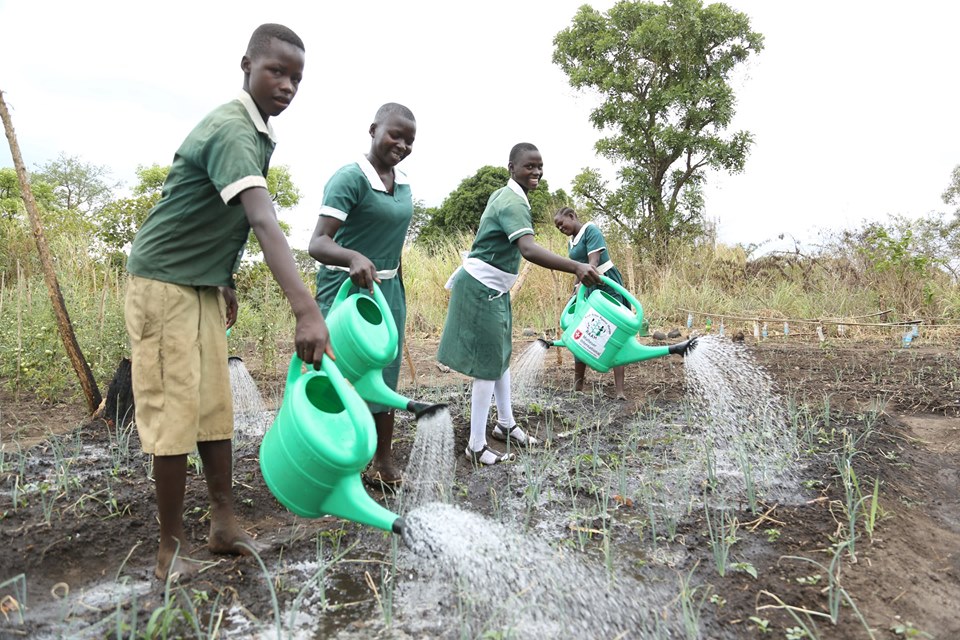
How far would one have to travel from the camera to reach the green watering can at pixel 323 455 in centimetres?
162

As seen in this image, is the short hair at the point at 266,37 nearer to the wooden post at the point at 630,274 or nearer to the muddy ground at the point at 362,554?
the muddy ground at the point at 362,554

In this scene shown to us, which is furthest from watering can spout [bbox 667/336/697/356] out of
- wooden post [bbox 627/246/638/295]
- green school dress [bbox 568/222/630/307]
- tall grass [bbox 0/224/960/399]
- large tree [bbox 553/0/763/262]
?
large tree [bbox 553/0/763/262]

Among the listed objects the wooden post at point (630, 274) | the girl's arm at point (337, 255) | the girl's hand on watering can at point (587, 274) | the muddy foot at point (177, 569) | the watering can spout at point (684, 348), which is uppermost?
the girl's arm at point (337, 255)

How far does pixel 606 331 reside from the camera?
3381 mm

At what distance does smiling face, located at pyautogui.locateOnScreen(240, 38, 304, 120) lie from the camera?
6.36 ft

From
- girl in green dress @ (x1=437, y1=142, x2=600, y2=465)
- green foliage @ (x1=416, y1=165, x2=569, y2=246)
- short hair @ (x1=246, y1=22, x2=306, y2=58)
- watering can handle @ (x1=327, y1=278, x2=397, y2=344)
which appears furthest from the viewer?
green foliage @ (x1=416, y1=165, x2=569, y2=246)

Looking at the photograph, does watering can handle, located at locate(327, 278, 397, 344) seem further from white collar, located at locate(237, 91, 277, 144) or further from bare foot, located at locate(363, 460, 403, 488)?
bare foot, located at locate(363, 460, 403, 488)

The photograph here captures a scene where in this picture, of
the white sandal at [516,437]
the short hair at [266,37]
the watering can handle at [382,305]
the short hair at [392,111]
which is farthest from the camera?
the white sandal at [516,437]

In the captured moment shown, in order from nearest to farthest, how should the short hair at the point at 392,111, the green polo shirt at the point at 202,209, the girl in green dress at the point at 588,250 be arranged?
the green polo shirt at the point at 202,209 < the short hair at the point at 392,111 < the girl in green dress at the point at 588,250

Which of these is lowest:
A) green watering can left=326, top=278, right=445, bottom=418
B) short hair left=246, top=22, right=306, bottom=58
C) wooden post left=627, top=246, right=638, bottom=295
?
wooden post left=627, top=246, right=638, bottom=295

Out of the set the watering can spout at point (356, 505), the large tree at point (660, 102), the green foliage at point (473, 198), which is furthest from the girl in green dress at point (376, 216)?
the green foliage at point (473, 198)

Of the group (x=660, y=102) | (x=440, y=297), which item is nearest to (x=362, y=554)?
(x=440, y=297)

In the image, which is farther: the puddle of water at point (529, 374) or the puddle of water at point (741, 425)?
the puddle of water at point (529, 374)

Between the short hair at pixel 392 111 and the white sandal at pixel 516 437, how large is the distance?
1578 mm
